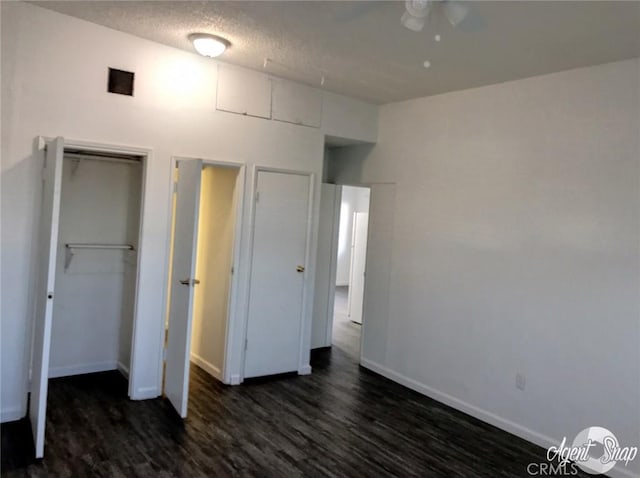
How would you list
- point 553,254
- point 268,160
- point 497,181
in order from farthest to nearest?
1. point 268,160
2. point 497,181
3. point 553,254

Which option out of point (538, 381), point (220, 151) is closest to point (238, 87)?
point (220, 151)

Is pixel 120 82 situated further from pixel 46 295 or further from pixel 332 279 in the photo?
pixel 332 279

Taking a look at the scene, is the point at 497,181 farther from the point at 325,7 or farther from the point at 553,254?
the point at 325,7

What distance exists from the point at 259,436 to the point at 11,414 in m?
1.71

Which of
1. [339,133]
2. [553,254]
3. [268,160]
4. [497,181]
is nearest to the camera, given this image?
[553,254]

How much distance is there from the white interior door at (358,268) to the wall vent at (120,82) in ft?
13.7

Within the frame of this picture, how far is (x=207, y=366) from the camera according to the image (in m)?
4.74

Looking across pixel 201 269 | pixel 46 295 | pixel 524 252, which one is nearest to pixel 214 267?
pixel 201 269

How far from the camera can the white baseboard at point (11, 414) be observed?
10.8ft

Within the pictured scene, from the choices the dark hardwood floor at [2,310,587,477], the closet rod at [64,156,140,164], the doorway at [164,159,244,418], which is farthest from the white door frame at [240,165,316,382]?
the closet rod at [64,156,140,164]

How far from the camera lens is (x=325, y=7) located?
111 inches

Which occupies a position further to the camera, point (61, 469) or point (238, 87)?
point (238, 87)

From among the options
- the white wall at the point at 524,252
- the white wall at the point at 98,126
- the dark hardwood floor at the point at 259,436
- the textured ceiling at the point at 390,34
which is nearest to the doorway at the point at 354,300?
the white wall at the point at 524,252

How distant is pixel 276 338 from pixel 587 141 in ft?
10.3
